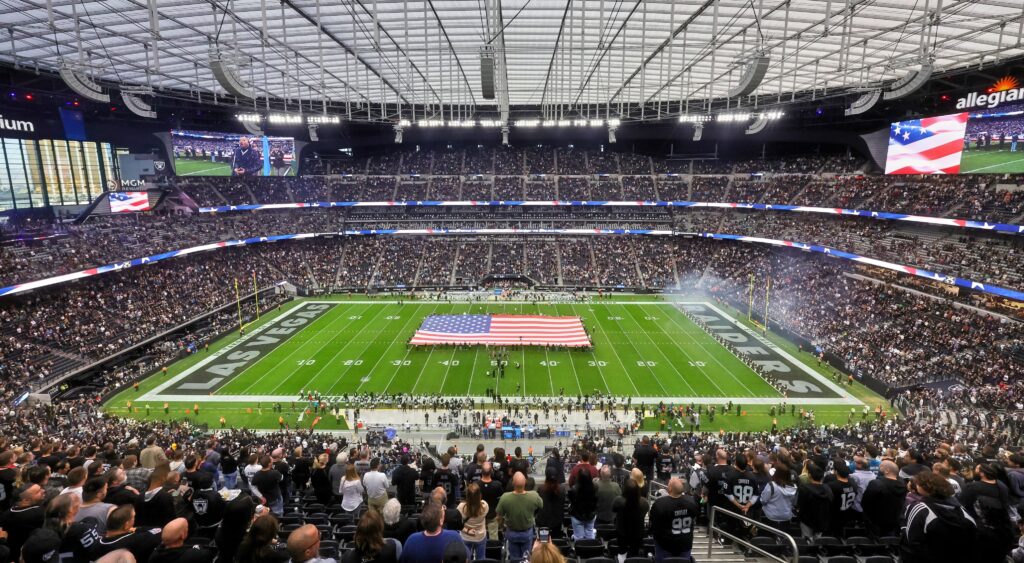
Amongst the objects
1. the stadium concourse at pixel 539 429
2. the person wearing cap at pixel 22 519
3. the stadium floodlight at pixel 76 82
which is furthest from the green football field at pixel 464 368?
the person wearing cap at pixel 22 519

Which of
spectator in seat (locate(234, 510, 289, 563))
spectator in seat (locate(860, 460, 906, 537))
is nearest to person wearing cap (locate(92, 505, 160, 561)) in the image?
spectator in seat (locate(234, 510, 289, 563))

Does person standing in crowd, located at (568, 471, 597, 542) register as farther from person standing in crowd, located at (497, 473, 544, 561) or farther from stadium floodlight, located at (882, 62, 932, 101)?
stadium floodlight, located at (882, 62, 932, 101)

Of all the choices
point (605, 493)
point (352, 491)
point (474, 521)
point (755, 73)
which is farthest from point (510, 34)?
point (474, 521)

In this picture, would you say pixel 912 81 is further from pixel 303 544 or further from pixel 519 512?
pixel 303 544

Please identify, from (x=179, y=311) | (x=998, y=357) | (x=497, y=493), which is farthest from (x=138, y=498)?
(x=179, y=311)

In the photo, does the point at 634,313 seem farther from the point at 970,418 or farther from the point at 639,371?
the point at 970,418

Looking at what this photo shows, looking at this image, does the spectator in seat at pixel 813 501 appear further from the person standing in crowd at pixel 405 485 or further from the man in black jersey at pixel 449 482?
the person standing in crowd at pixel 405 485
